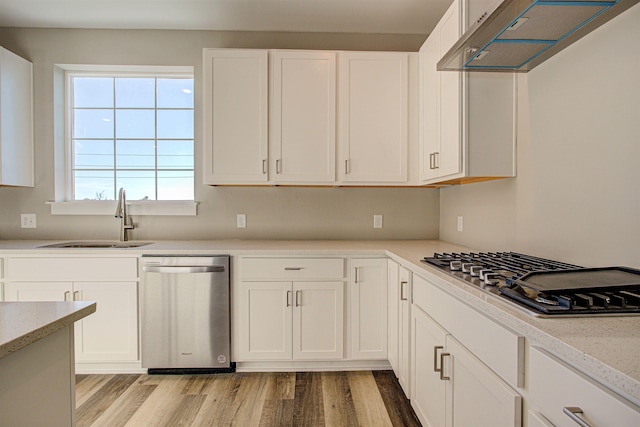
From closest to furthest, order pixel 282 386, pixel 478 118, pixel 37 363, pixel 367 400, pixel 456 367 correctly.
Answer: pixel 37 363 < pixel 456 367 < pixel 478 118 < pixel 367 400 < pixel 282 386

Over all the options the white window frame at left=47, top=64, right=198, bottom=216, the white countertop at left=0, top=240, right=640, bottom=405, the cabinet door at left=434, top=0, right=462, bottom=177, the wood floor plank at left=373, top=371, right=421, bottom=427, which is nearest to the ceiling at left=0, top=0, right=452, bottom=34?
the white window frame at left=47, top=64, right=198, bottom=216

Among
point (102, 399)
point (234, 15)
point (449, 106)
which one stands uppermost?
point (234, 15)

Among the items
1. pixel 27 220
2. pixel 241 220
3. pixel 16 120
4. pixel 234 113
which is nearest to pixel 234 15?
pixel 234 113

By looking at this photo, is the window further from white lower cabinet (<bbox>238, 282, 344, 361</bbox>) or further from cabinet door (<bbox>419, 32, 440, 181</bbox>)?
cabinet door (<bbox>419, 32, 440, 181</bbox>)

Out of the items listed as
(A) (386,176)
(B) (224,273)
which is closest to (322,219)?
(A) (386,176)

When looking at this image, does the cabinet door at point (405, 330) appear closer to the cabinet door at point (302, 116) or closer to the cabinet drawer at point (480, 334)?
the cabinet drawer at point (480, 334)

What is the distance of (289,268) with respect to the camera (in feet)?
7.59

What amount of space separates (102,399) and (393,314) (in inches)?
76.0

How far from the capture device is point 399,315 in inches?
81.7

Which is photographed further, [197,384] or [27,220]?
[27,220]

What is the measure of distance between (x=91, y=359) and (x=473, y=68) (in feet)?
9.95

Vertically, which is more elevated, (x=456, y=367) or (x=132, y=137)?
(x=132, y=137)

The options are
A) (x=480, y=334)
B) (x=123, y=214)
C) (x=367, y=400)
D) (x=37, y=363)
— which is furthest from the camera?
(x=123, y=214)

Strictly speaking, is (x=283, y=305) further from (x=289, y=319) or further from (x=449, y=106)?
(x=449, y=106)
